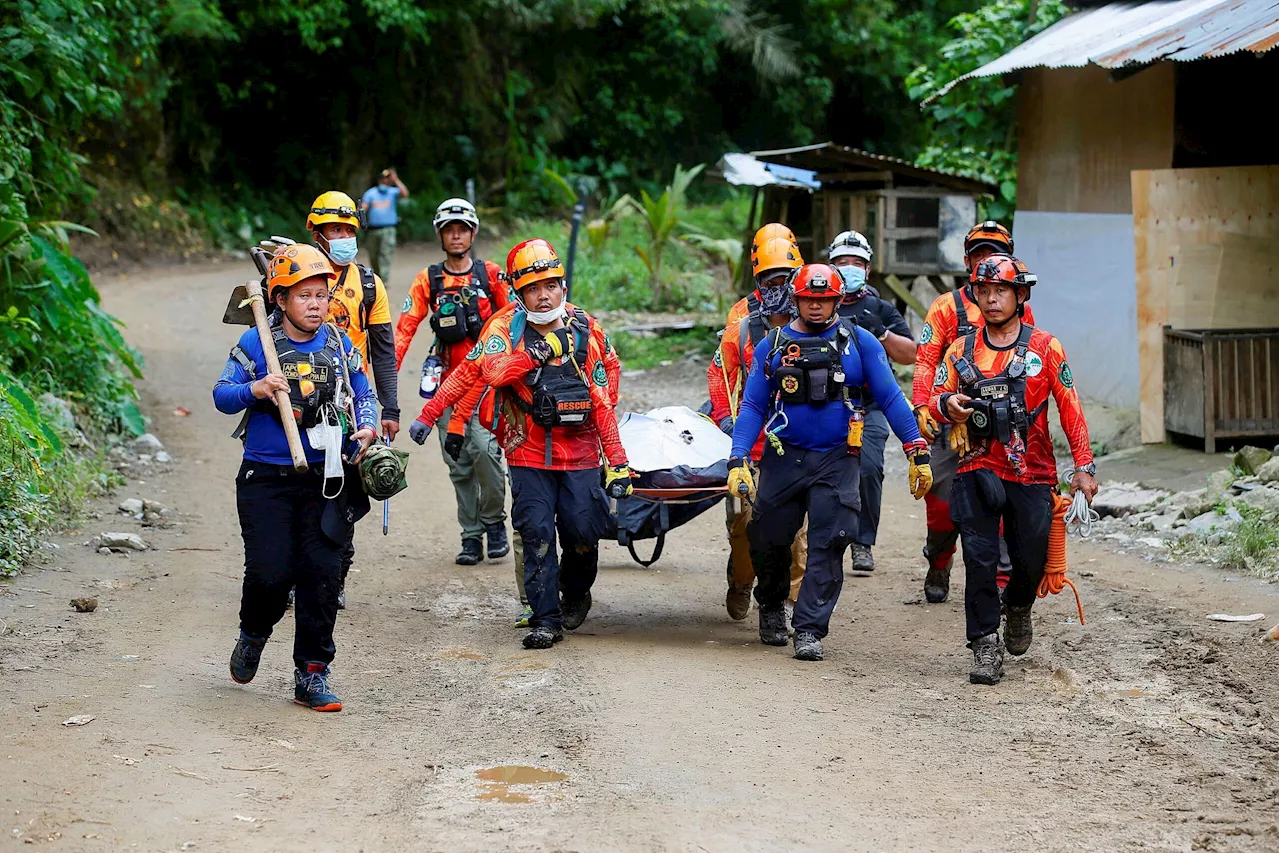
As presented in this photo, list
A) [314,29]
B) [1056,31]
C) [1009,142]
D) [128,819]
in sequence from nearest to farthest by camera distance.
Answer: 1. [128,819]
2. [1056,31]
3. [1009,142]
4. [314,29]

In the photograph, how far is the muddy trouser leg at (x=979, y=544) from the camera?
6.89 meters

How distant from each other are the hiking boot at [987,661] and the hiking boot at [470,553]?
387 centimetres

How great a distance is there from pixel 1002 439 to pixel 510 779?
280cm

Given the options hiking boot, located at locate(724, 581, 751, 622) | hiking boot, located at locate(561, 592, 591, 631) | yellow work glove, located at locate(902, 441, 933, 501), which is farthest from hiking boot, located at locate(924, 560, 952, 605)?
hiking boot, located at locate(561, 592, 591, 631)

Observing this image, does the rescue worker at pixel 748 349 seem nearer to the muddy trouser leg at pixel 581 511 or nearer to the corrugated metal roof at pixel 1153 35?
the muddy trouser leg at pixel 581 511

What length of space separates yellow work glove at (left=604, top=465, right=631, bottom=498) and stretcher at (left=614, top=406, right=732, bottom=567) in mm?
259

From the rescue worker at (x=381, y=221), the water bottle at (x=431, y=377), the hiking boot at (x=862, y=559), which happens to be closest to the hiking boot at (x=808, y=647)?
the hiking boot at (x=862, y=559)

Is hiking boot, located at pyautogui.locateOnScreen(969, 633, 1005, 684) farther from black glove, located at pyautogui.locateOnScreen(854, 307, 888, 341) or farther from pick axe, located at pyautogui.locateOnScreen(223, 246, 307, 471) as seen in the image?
pick axe, located at pyautogui.locateOnScreen(223, 246, 307, 471)

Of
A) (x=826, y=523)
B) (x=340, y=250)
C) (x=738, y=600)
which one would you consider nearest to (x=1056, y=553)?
(x=826, y=523)

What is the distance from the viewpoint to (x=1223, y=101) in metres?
12.6

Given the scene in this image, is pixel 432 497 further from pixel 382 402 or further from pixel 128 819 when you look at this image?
pixel 128 819

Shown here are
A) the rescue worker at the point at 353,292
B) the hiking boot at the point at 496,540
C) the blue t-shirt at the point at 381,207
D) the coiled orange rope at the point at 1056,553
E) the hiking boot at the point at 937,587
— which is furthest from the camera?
the blue t-shirt at the point at 381,207

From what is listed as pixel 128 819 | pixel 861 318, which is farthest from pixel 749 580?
pixel 128 819

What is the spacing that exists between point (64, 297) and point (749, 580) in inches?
274
